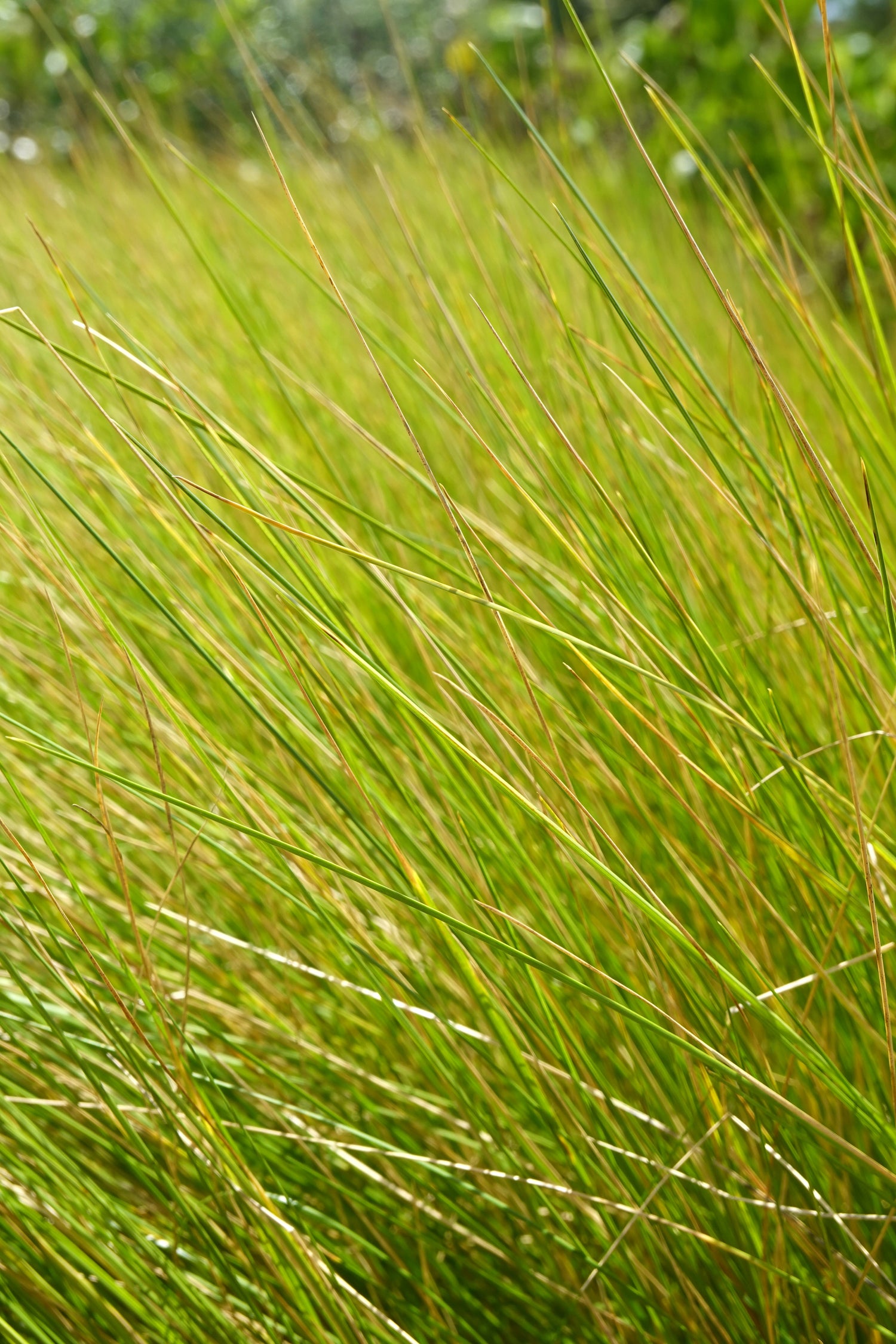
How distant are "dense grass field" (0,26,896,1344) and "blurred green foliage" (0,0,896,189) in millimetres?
601

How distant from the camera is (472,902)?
60cm

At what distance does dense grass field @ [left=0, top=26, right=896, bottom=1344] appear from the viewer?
0.63m

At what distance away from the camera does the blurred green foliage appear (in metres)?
2.36

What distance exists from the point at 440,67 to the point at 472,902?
2.57 m

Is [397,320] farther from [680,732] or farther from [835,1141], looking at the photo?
[835,1141]

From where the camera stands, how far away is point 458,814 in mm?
708

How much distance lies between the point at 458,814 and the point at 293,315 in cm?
172

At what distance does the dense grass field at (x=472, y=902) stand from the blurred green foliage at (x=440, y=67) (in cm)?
60

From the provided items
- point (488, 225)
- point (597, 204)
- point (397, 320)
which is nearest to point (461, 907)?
point (397, 320)

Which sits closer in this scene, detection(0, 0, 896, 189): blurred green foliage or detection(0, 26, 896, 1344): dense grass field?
detection(0, 26, 896, 1344): dense grass field

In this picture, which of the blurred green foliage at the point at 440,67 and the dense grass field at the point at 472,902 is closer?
the dense grass field at the point at 472,902

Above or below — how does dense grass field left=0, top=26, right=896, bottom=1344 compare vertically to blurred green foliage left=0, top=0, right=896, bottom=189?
below

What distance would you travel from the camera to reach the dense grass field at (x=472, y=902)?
635 millimetres

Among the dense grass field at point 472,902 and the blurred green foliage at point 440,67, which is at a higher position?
the blurred green foliage at point 440,67
